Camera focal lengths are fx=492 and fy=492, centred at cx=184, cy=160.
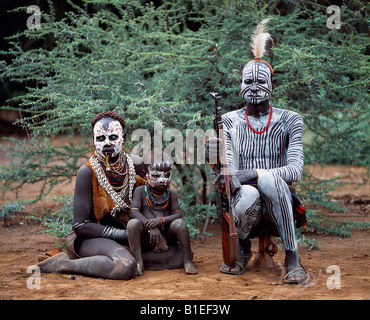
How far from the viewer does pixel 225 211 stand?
4.22 m

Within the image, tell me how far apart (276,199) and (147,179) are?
118 cm

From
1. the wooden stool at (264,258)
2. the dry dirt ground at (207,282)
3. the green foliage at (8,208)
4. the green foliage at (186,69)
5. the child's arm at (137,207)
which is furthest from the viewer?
the green foliage at (8,208)

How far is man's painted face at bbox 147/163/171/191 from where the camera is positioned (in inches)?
172

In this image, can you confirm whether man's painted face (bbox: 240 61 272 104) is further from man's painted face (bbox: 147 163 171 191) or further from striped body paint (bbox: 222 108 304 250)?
man's painted face (bbox: 147 163 171 191)

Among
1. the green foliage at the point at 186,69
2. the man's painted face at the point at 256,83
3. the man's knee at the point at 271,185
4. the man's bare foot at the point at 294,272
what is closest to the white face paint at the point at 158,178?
the man's knee at the point at 271,185

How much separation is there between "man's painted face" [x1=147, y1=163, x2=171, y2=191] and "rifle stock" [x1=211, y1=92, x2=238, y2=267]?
1.44 feet

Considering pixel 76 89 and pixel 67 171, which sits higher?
pixel 76 89

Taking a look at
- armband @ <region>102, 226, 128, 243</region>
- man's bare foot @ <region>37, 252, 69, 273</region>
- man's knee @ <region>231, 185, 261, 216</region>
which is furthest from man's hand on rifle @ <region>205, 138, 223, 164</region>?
man's bare foot @ <region>37, 252, 69, 273</region>

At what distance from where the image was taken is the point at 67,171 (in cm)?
689

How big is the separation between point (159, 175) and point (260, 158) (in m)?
0.92

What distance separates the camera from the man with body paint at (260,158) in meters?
4.09

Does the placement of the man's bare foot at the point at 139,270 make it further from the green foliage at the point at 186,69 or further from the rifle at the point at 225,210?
the green foliage at the point at 186,69
